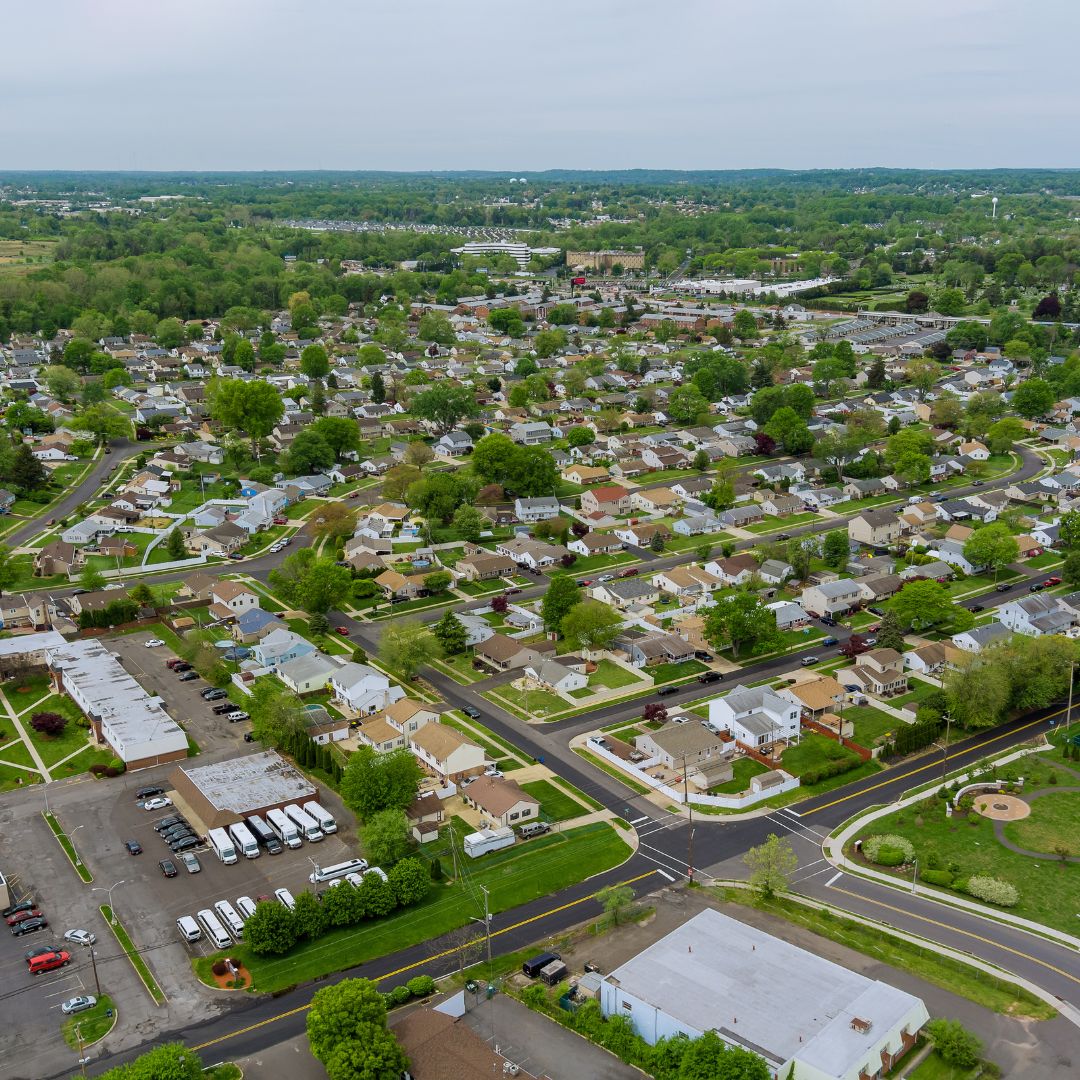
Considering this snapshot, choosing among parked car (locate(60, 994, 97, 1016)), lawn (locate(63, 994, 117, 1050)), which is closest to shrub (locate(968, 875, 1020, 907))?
lawn (locate(63, 994, 117, 1050))

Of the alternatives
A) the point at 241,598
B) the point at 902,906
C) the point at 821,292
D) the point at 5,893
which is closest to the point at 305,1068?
the point at 5,893

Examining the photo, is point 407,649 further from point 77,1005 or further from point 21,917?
point 77,1005

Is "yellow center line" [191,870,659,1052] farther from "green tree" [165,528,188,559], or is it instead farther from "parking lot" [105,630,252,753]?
"green tree" [165,528,188,559]

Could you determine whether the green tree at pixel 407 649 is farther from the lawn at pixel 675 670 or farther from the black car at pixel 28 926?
the black car at pixel 28 926

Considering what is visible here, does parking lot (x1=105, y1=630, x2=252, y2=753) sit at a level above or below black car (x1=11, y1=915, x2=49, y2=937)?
above

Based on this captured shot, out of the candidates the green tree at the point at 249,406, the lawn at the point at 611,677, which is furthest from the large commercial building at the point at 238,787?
the green tree at the point at 249,406

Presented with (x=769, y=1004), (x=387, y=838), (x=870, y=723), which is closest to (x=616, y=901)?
(x=769, y=1004)

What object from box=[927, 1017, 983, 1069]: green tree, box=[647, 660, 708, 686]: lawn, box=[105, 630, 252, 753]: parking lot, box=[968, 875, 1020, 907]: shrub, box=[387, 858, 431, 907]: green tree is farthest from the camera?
box=[647, 660, 708, 686]: lawn

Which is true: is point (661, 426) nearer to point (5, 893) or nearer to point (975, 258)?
point (5, 893)
